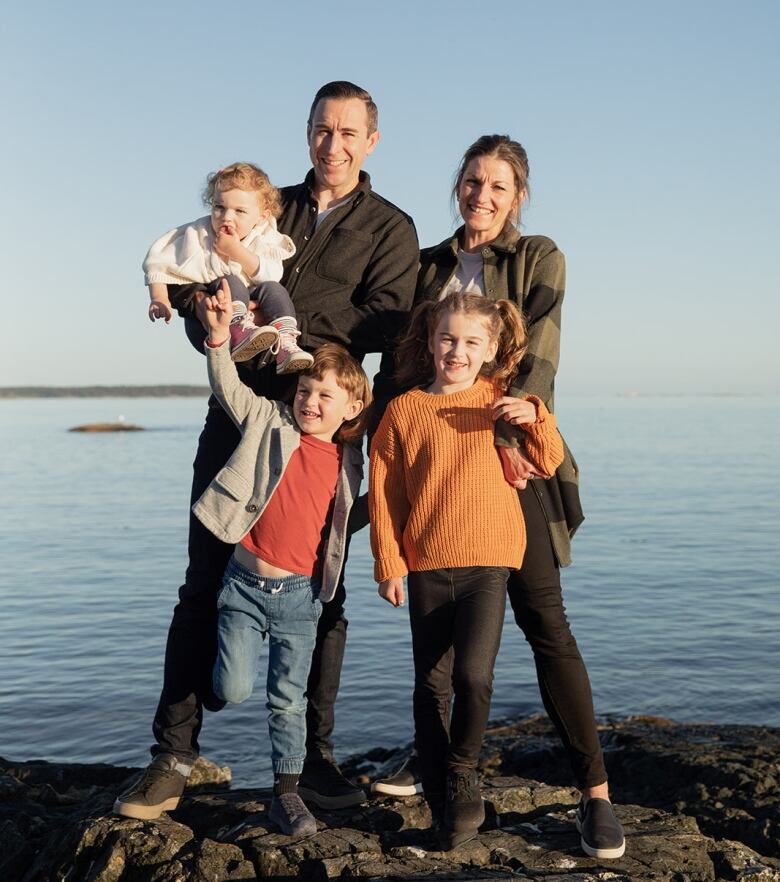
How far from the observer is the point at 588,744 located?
155 inches

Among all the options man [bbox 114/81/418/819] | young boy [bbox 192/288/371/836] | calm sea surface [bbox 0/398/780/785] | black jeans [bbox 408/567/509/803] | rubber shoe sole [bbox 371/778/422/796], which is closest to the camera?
black jeans [bbox 408/567/509/803]

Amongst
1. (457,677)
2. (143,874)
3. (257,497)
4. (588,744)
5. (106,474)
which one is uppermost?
(257,497)

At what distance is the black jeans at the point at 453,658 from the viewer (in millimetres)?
3689

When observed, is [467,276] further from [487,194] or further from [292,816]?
[292,816]

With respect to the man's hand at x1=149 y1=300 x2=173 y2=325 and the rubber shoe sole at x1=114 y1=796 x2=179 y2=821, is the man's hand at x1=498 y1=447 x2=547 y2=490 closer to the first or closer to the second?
the man's hand at x1=149 y1=300 x2=173 y2=325

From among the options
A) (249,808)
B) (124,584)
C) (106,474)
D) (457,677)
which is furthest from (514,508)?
(106,474)

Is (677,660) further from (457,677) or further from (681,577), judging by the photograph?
(457,677)

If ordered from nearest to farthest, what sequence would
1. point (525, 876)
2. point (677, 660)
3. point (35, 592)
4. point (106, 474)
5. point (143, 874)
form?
point (525, 876), point (143, 874), point (677, 660), point (35, 592), point (106, 474)

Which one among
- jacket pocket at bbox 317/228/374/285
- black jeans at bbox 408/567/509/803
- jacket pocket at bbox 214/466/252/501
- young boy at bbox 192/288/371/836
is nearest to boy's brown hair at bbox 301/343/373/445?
young boy at bbox 192/288/371/836

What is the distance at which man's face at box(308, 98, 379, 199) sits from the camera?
162 inches

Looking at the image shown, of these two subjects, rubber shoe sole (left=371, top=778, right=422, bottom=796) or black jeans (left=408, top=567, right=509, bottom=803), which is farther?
rubber shoe sole (left=371, top=778, right=422, bottom=796)

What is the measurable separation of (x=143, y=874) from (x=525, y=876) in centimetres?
140

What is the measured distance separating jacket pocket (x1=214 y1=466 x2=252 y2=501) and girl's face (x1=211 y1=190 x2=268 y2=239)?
0.93 meters

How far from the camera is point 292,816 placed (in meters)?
3.96
